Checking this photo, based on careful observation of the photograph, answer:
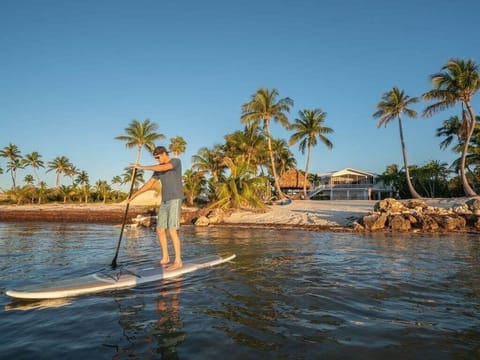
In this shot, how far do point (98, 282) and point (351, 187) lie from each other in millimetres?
47949

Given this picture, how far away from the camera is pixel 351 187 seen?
49.2m

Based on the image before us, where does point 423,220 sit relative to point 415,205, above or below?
below

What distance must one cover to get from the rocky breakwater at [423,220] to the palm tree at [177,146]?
35.5 meters

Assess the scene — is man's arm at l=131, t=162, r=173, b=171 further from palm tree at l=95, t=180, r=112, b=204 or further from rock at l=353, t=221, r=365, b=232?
palm tree at l=95, t=180, r=112, b=204

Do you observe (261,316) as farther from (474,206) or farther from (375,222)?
(474,206)

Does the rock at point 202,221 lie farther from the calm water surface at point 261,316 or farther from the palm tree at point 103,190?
the palm tree at point 103,190

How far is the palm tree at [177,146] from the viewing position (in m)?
49.7

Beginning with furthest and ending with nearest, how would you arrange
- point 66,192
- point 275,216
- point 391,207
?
point 66,192
point 275,216
point 391,207

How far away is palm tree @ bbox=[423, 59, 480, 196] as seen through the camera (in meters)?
28.8

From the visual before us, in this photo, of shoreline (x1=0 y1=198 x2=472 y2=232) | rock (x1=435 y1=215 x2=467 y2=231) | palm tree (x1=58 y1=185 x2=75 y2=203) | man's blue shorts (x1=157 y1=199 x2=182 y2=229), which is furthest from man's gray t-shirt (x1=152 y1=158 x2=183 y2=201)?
palm tree (x1=58 y1=185 x2=75 y2=203)

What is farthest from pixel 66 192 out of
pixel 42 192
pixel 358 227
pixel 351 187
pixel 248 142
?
pixel 358 227

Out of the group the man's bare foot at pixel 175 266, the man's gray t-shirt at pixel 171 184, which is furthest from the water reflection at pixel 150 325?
the man's gray t-shirt at pixel 171 184

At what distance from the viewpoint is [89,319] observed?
3.93m

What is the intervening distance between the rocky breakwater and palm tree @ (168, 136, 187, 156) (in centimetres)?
3548
